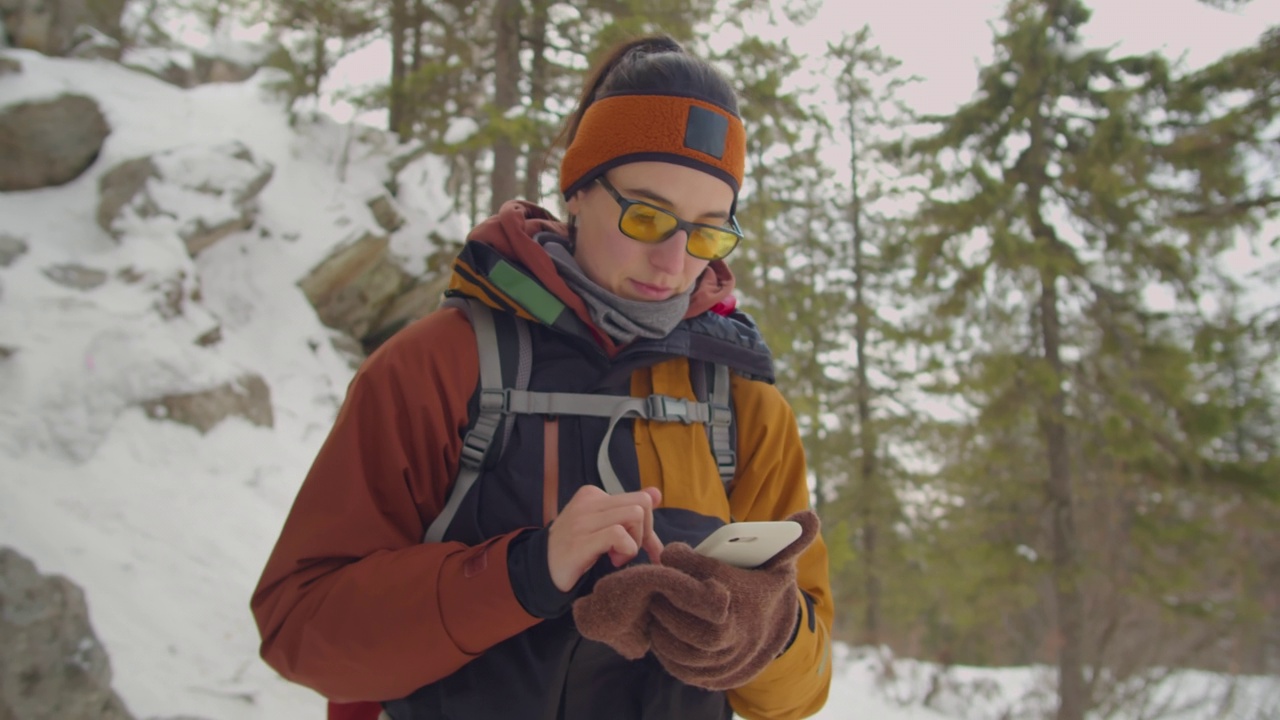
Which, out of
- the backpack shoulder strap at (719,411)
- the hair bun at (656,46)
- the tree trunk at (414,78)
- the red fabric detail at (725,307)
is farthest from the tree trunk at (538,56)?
the backpack shoulder strap at (719,411)

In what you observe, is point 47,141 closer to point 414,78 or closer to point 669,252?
point 414,78

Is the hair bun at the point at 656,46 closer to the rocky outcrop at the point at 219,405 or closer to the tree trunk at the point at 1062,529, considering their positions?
the rocky outcrop at the point at 219,405

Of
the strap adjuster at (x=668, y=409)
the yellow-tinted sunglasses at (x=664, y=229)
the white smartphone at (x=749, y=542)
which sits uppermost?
the yellow-tinted sunglasses at (x=664, y=229)

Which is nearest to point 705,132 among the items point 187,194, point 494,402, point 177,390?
point 494,402

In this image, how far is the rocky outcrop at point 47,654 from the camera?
379 centimetres

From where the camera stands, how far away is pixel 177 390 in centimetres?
692

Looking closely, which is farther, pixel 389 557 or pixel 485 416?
pixel 485 416

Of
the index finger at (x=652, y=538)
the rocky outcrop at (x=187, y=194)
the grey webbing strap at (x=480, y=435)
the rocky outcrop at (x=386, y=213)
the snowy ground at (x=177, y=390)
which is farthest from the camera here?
the rocky outcrop at (x=386, y=213)

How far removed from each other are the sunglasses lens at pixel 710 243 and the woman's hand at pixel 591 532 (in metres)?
0.69

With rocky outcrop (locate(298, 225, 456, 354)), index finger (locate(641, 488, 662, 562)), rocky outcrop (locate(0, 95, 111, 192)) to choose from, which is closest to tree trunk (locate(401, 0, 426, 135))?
rocky outcrop (locate(298, 225, 456, 354))

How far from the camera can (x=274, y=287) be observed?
970 centimetres

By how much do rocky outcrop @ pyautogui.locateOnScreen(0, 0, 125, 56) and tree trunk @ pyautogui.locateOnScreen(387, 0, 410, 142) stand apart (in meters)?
4.02

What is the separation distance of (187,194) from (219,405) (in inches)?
128

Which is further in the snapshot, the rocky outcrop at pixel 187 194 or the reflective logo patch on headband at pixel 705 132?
the rocky outcrop at pixel 187 194
